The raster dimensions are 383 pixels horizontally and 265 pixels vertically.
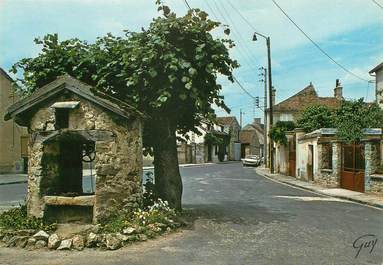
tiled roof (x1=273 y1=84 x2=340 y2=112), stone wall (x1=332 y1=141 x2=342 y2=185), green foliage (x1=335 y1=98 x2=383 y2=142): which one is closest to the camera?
green foliage (x1=335 y1=98 x2=383 y2=142)

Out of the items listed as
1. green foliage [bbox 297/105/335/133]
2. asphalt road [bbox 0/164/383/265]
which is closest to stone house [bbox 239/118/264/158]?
green foliage [bbox 297/105/335/133]

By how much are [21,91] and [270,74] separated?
25883 millimetres

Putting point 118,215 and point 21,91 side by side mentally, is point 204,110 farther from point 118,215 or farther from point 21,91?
point 21,91

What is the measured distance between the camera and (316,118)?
1415 inches

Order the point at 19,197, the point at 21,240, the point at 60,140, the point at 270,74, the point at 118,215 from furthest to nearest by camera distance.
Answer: the point at 270,74
the point at 19,197
the point at 60,140
the point at 118,215
the point at 21,240

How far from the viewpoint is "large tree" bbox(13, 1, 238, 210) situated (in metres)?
10.6

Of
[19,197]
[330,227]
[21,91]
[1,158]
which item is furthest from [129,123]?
[1,158]

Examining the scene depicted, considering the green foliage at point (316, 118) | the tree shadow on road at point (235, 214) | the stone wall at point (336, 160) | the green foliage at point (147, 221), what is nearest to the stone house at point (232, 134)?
the green foliage at point (316, 118)

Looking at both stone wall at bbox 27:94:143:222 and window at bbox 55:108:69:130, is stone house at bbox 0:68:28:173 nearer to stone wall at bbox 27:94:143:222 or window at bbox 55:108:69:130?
stone wall at bbox 27:94:143:222

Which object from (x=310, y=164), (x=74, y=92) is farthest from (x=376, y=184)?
(x=74, y=92)

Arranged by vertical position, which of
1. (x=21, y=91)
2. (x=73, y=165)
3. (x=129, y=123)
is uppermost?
(x=21, y=91)

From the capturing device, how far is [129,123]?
10.5m

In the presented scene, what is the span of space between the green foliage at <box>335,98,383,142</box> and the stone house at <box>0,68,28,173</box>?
21.9m

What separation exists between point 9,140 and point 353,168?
23810 millimetres
